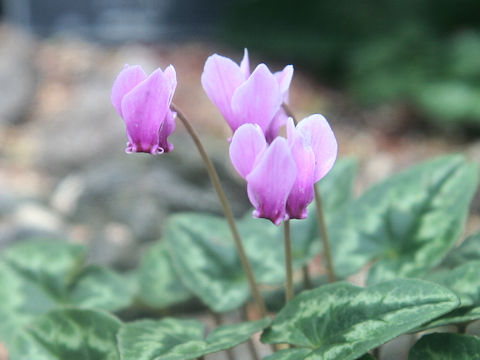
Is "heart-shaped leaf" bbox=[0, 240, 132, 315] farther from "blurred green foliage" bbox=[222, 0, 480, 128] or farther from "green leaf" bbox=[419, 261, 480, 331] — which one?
"blurred green foliage" bbox=[222, 0, 480, 128]

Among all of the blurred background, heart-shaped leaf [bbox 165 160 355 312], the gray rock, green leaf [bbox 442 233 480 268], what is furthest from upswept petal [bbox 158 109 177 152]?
the gray rock

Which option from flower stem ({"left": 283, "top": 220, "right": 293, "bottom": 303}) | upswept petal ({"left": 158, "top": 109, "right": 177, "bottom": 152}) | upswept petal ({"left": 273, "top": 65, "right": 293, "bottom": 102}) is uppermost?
upswept petal ({"left": 273, "top": 65, "right": 293, "bottom": 102})

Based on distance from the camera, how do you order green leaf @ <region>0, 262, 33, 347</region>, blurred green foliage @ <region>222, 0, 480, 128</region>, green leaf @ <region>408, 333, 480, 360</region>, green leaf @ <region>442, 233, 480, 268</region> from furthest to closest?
blurred green foliage @ <region>222, 0, 480, 128</region>, green leaf @ <region>0, 262, 33, 347</region>, green leaf @ <region>442, 233, 480, 268</region>, green leaf @ <region>408, 333, 480, 360</region>

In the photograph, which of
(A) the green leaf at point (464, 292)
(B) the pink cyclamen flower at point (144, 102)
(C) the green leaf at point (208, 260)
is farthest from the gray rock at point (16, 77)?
(A) the green leaf at point (464, 292)

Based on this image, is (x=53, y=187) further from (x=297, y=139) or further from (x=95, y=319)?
(x=297, y=139)

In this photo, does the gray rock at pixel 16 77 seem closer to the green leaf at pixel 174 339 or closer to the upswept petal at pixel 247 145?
the green leaf at pixel 174 339

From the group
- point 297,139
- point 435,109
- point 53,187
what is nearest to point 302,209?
point 297,139
